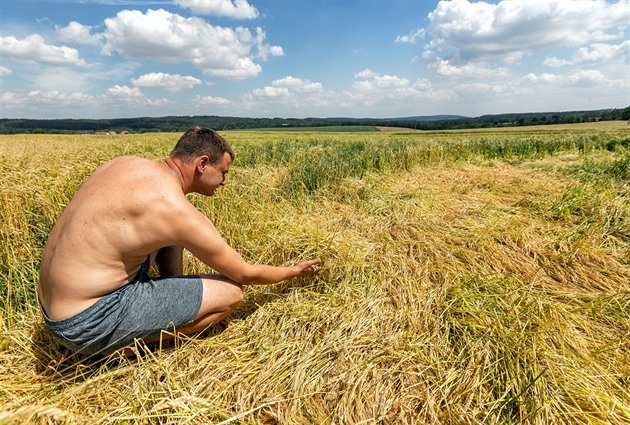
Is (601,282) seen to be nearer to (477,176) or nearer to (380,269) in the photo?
(380,269)

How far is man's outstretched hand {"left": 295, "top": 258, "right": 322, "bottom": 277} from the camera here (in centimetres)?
229

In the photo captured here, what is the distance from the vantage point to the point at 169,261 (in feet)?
7.87

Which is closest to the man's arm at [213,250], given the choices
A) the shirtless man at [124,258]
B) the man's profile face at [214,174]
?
the shirtless man at [124,258]

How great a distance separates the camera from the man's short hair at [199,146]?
6.41 feet

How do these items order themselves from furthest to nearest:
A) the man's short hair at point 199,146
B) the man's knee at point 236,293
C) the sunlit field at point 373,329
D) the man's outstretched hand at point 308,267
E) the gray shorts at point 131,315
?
the man's outstretched hand at point 308,267 < the man's knee at point 236,293 < the man's short hair at point 199,146 < the gray shorts at point 131,315 < the sunlit field at point 373,329

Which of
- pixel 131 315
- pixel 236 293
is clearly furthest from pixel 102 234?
pixel 236 293

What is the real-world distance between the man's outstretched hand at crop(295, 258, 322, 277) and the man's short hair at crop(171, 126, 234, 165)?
939 mm

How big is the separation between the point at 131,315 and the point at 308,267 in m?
1.17

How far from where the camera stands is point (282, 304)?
2.27 meters

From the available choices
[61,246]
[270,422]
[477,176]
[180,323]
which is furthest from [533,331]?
[477,176]

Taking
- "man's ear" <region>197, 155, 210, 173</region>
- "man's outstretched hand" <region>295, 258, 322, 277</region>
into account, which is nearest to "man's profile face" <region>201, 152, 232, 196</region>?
"man's ear" <region>197, 155, 210, 173</region>

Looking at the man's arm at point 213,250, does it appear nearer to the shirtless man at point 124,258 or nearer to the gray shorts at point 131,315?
the shirtless man at point 124,258

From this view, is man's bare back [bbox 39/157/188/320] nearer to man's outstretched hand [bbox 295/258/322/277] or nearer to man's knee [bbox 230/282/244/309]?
man's knee [bbox 230/282/244/309]

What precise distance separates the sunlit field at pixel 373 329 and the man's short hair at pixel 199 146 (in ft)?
3.66
